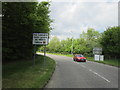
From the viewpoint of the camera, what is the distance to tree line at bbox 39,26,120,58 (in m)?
33.1

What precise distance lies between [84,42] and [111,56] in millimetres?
19830

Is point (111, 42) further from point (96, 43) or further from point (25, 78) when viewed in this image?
point (25, 78)

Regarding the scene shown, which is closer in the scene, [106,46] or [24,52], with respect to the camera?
[24,52]

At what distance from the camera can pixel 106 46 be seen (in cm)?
3634

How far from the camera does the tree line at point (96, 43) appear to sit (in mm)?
33125

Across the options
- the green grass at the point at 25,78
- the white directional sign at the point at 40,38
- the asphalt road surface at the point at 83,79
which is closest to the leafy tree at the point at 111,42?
the asphalt road surface at the point at 83,79

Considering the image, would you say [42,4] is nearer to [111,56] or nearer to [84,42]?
[111,56]

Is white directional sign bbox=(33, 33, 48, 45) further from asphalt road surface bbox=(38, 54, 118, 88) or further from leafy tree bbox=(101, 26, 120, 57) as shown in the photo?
leafy tree bbox=(101, 26, 120, 57)

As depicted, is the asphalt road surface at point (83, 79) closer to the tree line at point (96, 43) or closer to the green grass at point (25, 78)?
the green grass at point (25, 78)

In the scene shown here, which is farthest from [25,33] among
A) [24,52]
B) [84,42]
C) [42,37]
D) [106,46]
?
[84,42]

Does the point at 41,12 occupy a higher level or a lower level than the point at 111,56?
higher

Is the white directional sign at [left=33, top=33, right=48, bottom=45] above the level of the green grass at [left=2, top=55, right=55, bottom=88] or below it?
above

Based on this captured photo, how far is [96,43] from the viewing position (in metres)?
46.7

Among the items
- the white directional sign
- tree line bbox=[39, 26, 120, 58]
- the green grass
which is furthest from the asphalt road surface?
Answer: tree line bbox=[39, 26, 120, 58]
